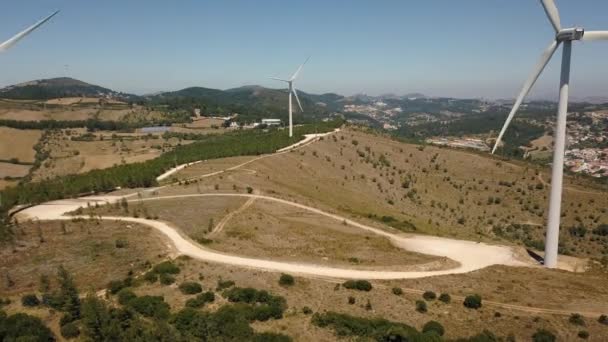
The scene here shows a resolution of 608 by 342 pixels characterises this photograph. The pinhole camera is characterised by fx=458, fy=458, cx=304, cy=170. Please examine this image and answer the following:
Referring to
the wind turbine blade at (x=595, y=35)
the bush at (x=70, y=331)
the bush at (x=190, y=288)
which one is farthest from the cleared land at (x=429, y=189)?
the bush at (x=70, y=331)

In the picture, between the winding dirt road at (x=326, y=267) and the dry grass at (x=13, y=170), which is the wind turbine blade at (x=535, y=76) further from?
the dry grass at (x=13, y=170)

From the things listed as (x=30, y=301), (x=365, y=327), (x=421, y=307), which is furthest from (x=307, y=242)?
(x=30, y=301)

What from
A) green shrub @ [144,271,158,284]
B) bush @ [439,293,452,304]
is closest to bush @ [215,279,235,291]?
green shrub @ [144,271,158,284]

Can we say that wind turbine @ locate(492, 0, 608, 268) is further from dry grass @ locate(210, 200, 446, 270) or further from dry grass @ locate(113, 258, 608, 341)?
dry grass @ locate(210, 200, 446, 270)

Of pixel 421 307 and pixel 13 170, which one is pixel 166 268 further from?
pixel 13 170

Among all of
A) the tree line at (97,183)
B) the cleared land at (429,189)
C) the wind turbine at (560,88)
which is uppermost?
the wind turbine at (560,88)

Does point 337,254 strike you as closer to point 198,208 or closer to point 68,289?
point 198,208
